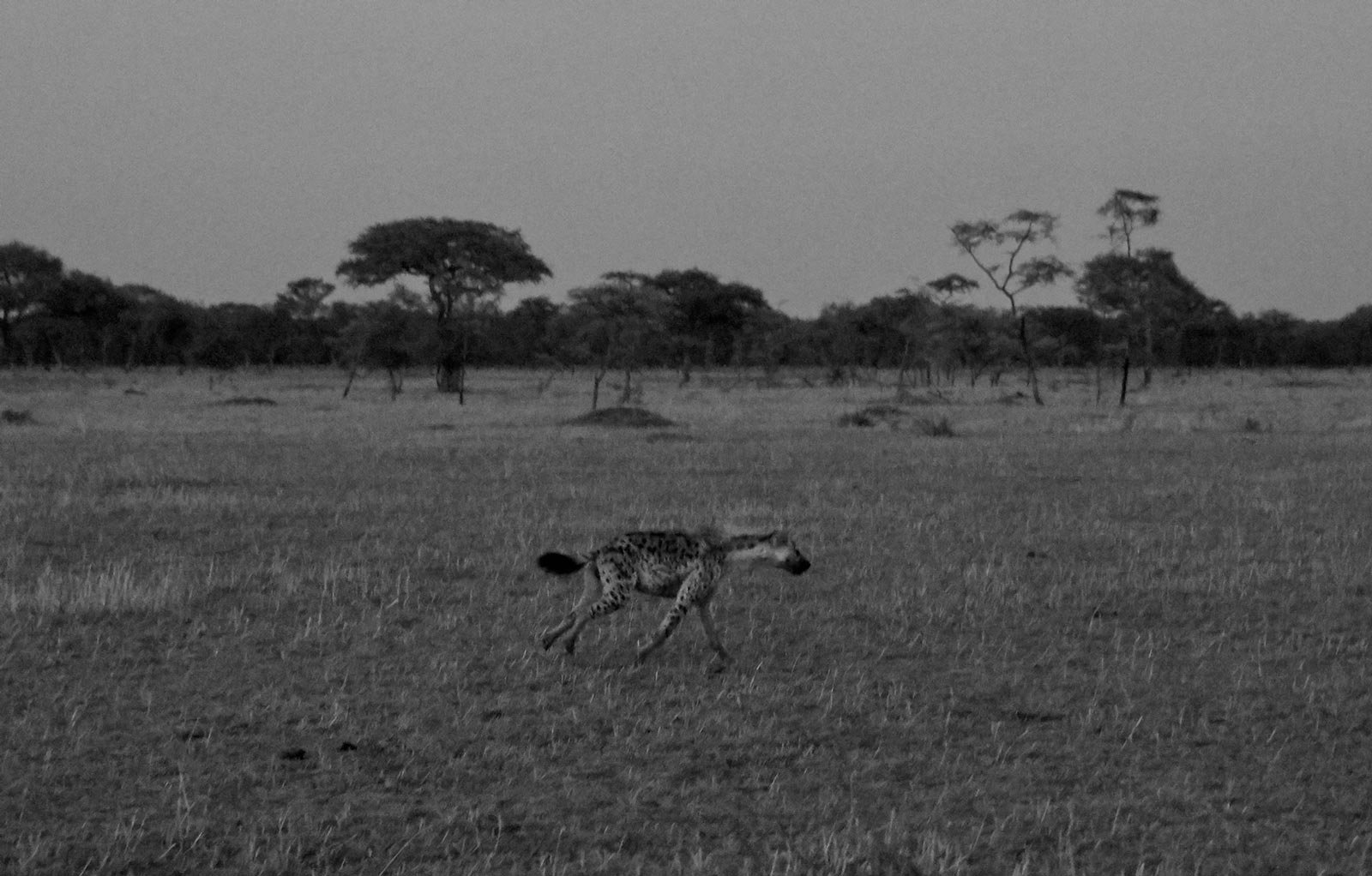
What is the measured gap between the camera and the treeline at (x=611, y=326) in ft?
167

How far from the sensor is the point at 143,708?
6.94 m

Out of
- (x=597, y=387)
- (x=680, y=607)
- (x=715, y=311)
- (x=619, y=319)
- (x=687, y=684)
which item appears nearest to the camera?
(x=687, y=684)

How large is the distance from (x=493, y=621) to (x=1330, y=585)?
6.51m

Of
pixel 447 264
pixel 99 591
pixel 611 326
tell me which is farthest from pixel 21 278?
pixel 99 591

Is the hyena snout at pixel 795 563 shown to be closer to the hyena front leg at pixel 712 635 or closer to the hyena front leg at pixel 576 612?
the hyena front leg at pixel 712 635

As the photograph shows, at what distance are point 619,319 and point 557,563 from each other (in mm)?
42123

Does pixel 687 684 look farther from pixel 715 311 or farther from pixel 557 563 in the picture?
pixel 715 311

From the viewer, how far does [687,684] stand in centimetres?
759

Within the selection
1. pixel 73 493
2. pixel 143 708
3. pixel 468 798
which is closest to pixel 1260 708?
pixel 468 798

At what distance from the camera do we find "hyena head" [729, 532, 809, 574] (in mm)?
8055

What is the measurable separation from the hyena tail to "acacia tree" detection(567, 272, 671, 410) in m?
40.8

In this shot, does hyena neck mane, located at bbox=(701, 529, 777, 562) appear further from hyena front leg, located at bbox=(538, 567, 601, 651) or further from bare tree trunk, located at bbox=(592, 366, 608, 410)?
bare tree trunk, located at bbox=(592, 366, 608, 410)

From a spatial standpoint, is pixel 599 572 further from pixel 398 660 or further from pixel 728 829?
pixel 728 829

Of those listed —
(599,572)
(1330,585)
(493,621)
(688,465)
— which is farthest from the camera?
(688,465)
